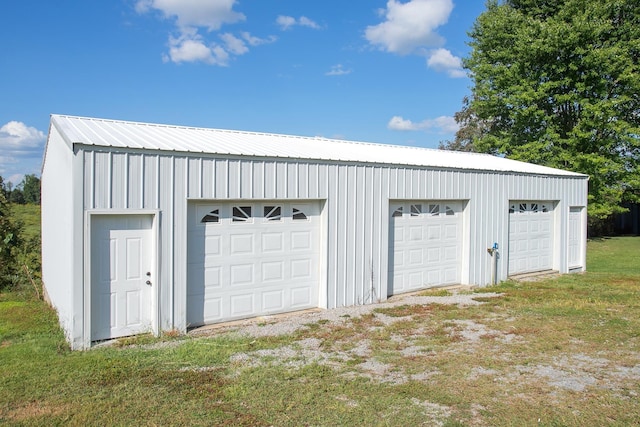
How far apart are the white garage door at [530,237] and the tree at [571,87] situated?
32.7 ft

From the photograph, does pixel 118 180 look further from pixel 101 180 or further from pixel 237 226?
pixel 237 226

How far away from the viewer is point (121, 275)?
7.23m

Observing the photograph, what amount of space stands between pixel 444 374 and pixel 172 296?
13.5ft

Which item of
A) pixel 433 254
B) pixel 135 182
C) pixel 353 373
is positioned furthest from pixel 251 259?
pixel 433 254

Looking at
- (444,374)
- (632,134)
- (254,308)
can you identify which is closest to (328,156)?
(254,308)

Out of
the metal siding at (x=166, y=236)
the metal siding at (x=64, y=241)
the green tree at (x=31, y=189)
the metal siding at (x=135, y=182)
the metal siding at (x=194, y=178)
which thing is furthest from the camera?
the green tree at (x=31, y=189)

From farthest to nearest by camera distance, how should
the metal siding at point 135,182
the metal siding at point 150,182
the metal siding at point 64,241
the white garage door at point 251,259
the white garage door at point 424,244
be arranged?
the white garage door at point 424,244 → the white garage door at point 251,259 → the metal siding at point 150,182 → the metal siding at point 135,182 → the metal siding at point 64,241

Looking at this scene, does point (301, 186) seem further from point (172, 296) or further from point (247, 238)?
point (172, 296)

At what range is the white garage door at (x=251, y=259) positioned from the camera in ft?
26.3

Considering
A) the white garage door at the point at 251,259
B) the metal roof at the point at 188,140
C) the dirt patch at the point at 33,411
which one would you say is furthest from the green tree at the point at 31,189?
the dirt patch at the point at 33,411

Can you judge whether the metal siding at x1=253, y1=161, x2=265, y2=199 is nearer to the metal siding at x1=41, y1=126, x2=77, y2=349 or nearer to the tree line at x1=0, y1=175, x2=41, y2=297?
the metal siding at x1=41, y1=126, x2=77, y2=349

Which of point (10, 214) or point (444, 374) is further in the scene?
point (10, 214)

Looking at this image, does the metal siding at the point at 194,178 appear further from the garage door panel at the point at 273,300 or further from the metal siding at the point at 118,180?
the garage door panel at the point at 273,300

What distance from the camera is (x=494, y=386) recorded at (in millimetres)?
5375
